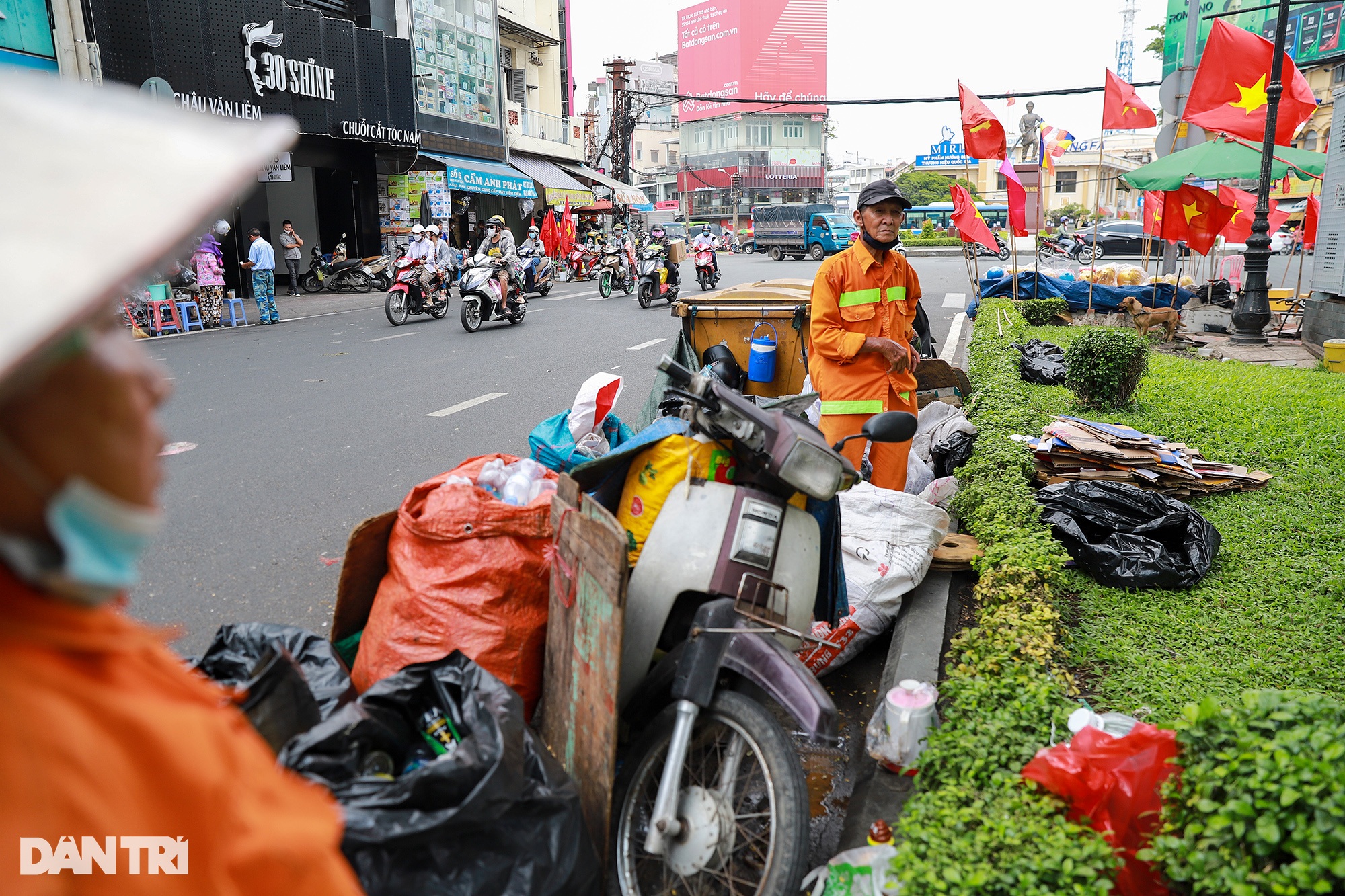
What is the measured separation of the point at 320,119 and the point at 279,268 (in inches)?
194

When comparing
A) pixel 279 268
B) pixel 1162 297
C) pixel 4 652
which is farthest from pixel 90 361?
pixel 279 268

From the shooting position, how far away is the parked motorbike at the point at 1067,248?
28.8 meters

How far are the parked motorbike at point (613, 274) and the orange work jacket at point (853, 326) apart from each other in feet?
47.8

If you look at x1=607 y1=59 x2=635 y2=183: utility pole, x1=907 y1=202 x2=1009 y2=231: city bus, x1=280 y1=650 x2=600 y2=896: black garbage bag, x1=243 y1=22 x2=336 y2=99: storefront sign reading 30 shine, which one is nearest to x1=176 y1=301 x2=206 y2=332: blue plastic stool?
x1=243 y1=22 x2=336 y2=99: storefront sign reading 30 shine

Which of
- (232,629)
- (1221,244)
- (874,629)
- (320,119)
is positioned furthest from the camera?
(1221,244)

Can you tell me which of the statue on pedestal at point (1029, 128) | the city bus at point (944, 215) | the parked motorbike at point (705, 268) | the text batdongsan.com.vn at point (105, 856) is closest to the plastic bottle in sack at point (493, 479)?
the text batdongsan.com.vn at point (105, 856)

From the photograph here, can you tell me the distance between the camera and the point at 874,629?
356 centimetres

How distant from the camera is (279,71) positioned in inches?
727

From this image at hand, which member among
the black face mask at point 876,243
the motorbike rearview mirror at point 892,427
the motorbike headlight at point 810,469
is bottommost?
the motorbike headlight at point 810,469

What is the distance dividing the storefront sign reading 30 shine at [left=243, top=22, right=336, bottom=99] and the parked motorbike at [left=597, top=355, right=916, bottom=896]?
18837mm

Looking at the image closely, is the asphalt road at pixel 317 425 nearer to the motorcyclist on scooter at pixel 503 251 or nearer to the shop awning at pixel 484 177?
the motorcyclist on scooter at pixel 503 251

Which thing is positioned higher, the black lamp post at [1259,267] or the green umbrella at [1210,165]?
the green umbrella at [1210,165]

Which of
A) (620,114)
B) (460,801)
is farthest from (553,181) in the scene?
(460,801)

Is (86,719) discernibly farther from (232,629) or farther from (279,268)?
(279,268)
